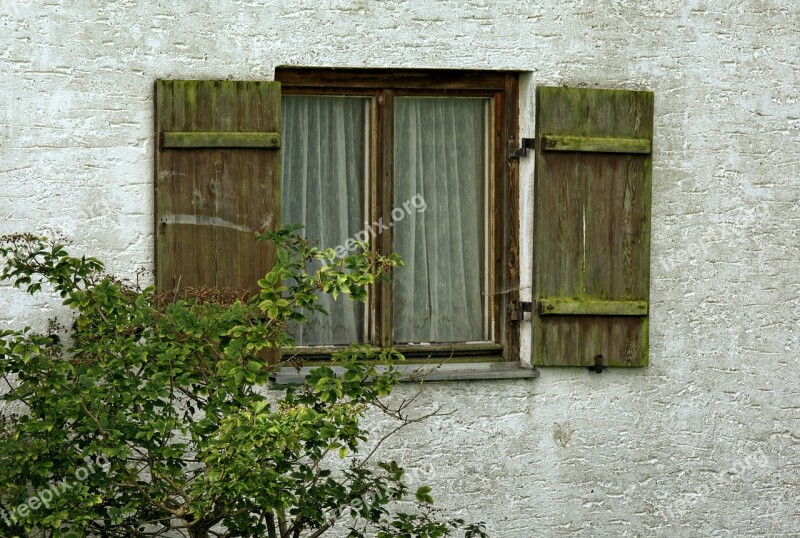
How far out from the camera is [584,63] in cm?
582

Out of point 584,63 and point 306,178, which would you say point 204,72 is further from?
point 584,63

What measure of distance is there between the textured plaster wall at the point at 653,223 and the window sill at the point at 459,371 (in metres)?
0.06

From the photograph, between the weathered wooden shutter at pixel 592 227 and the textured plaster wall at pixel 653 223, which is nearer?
the textured plaster wall at pixel 653 223

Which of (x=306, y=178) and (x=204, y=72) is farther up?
(x=204, y=72)

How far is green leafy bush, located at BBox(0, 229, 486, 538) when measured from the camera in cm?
421

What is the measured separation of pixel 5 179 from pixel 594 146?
8.19 ft

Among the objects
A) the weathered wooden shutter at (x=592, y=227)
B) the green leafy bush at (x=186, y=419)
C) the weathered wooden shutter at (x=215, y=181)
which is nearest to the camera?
the green leafy bush at (x=186, y=419)

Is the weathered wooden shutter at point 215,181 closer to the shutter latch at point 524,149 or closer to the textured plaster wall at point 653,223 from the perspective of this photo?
the textured plaster wall at point 653,223

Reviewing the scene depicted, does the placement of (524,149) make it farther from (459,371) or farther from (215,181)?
(215,181)

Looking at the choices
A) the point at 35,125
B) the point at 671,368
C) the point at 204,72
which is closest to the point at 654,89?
the point at 671,368

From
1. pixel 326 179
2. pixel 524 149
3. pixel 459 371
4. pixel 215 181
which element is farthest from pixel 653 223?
pixel 215 181

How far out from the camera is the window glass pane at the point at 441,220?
19.4 ft

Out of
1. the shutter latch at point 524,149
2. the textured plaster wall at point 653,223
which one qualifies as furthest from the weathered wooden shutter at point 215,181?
the shutter latch at point 524,149

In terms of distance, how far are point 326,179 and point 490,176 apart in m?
0.75
